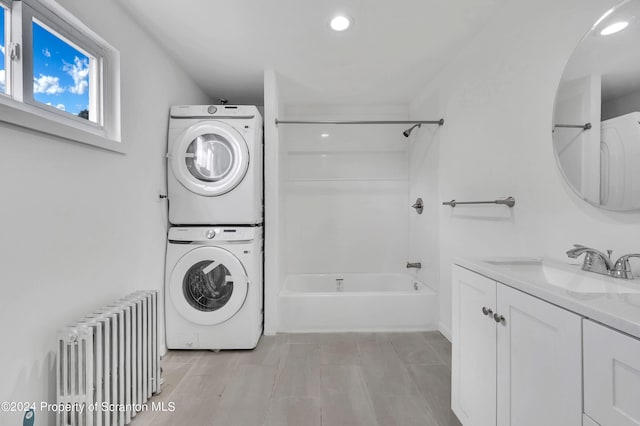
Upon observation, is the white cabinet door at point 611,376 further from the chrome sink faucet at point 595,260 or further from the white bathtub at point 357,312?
the white bathtub at point 357,312

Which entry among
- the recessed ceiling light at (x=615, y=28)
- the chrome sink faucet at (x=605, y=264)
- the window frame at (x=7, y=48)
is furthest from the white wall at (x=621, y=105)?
the window frame at (x=7, y=48)

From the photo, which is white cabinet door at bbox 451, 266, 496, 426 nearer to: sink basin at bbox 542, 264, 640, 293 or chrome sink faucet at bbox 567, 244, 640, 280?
sink basin at bbox 542, 264, 640, 293

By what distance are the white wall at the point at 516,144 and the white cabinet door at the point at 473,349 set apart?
488mm

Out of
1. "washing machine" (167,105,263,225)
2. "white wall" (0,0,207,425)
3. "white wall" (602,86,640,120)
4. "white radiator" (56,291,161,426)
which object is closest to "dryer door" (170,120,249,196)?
"washing machine" (167,105,263,225)

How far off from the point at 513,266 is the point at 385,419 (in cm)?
101

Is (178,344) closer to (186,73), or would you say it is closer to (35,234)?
(35,234)

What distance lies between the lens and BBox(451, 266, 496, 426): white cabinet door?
1102 millimetres

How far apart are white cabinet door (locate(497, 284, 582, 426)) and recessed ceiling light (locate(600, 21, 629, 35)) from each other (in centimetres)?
104

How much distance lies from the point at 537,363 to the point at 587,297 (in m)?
0.26

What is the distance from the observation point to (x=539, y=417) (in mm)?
860

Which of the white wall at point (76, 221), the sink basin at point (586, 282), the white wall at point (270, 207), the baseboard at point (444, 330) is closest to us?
the sink basin at point (586, 282)

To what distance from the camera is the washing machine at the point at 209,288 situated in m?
2.13

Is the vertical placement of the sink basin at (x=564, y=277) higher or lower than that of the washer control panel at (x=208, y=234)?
lower

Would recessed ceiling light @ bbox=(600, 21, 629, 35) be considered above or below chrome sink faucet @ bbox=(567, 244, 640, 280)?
above
